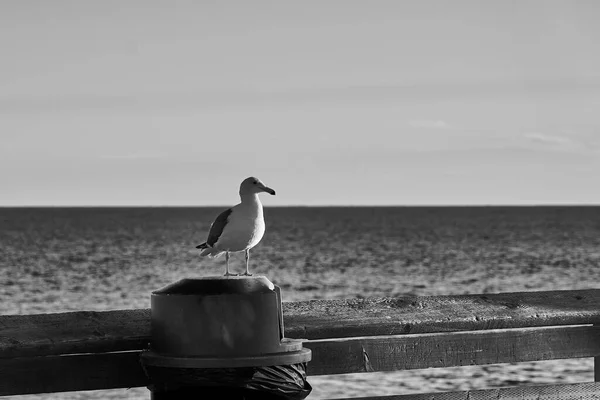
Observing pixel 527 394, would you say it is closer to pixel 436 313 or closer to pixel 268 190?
pixel 436 313

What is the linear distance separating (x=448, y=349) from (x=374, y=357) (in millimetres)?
273

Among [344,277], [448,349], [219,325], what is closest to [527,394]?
[448,349]

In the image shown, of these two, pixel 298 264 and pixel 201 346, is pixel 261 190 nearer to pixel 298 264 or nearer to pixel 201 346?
pixel 201 346

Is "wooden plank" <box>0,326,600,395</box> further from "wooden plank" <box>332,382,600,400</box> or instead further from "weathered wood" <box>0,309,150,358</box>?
"wooden plank" <box>332,382,600,400</box>

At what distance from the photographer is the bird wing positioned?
398 centimetres

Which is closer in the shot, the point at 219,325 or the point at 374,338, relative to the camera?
the point at 219,325

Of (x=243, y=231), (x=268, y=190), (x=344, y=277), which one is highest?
(x=268, y=190)

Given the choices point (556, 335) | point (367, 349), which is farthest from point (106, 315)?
point (556, 335)

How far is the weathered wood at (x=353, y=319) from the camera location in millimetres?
3129

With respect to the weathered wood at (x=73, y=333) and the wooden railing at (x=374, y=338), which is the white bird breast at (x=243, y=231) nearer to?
the wooden railing at (x=374, y=338)

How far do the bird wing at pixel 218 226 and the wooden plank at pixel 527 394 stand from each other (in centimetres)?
92

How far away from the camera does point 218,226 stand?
408 cm

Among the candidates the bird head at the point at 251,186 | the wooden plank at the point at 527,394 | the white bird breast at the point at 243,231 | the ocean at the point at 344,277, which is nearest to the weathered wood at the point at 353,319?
the wooden plank at the point at 527,394

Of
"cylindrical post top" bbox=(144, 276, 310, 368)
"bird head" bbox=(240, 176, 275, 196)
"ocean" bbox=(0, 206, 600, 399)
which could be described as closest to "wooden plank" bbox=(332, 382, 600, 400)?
"cylindrical post top" bbox=(144, 276, 310, 368)
